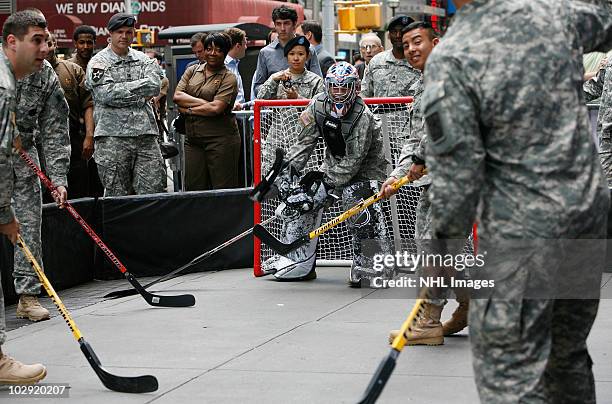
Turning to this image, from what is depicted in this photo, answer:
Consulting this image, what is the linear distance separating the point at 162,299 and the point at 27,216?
1185 mm

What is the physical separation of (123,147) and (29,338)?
305 centimetres

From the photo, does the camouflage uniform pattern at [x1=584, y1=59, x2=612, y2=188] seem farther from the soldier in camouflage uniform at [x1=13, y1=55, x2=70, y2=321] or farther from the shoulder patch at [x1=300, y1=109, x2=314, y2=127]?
the soldier in camouflage uniform at [x1=13, y1=55, x2=70, y2=321]

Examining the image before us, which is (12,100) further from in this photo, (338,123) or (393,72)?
(393,72)

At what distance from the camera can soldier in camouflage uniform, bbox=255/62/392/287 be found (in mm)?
8953

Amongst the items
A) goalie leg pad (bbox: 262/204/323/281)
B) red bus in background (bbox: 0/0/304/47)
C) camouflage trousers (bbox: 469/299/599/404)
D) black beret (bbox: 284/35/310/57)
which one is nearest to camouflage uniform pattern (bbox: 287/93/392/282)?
goalie leg pad (bbox: 262/204/323/281)

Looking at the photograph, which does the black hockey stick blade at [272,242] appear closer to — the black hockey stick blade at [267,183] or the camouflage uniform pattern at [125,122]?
the black hockey stick blade at [267,183]

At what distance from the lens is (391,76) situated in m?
10.6

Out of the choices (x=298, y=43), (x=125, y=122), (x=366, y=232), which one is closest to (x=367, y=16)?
(x=298, y=43)

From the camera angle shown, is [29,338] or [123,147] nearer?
[29,338]

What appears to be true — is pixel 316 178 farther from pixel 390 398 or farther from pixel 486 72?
pixel 486 72

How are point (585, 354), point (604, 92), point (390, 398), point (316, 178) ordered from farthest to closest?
point (316, 178), point (604, 92), point (390, 398), point (585, 354)

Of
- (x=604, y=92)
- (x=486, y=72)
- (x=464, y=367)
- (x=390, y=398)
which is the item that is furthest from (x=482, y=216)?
(x=604, y=92)

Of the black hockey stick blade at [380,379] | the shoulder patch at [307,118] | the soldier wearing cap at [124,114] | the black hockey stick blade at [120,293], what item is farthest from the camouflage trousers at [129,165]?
the black hockey stick blade at [380,379]

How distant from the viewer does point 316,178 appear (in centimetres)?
918
